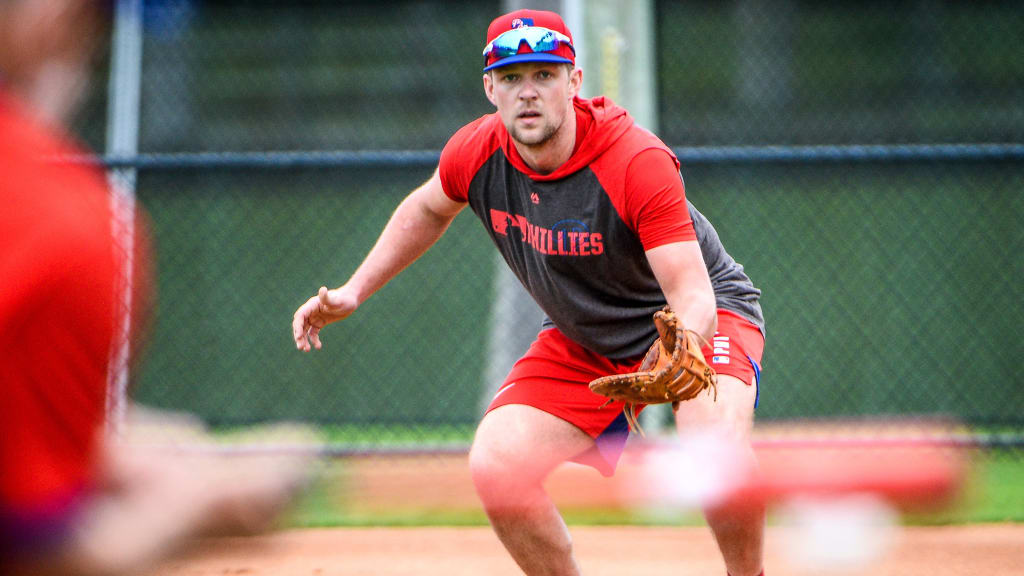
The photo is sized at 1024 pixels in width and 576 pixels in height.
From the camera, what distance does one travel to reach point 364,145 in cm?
769

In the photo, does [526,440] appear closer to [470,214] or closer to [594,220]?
[594,220]

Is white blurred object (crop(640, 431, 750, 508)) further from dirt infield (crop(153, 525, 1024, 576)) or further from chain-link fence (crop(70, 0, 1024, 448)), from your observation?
chain-link fence (crop(70, 0, 1024, 448))

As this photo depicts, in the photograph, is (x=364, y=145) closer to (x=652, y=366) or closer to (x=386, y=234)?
(x=386, y=234)

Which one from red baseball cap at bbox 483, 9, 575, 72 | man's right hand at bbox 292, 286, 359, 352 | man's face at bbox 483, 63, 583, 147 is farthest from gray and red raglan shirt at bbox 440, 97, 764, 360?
man's right hand at bbox 292, 286, 359, 352

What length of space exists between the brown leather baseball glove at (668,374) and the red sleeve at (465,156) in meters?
0.90

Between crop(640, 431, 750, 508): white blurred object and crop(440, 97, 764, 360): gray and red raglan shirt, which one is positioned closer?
crop(640, 431, 750, 508): white blurred object

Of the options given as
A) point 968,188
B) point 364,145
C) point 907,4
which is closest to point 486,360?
point 364,145

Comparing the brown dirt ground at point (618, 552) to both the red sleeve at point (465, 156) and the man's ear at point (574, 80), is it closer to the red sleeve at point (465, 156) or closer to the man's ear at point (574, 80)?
the red sleeve at point (465, 156)

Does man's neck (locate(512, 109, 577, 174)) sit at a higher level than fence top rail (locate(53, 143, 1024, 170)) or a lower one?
higher

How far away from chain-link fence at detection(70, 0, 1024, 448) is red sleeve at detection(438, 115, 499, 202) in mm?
2461

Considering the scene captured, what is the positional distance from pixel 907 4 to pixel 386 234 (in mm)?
5088

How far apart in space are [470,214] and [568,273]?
3.87 metres

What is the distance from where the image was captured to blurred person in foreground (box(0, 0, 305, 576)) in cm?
142

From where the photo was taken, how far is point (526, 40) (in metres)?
3.20
